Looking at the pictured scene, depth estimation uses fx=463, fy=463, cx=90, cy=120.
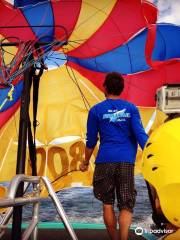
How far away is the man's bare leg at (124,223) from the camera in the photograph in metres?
2.30

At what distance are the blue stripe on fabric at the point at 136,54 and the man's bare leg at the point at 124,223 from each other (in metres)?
1.73

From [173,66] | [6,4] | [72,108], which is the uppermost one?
[6,4]

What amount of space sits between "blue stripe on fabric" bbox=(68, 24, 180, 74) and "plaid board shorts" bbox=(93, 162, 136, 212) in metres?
1.61

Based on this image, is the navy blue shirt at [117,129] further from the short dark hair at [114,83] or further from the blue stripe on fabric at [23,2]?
the blue stripe on fabric at [23,2]

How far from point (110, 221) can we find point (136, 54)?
1.90 meters

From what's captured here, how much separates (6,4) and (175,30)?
4.71 ft

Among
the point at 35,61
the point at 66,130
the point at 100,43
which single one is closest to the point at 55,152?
the point at 66,130

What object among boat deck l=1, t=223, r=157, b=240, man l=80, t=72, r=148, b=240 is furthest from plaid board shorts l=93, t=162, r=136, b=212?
boat deck l=1, t=223, r=157, b=240

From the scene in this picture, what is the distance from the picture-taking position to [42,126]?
12.7 feet

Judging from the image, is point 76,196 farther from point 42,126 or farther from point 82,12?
point 82,12

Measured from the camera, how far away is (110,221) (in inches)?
92.5

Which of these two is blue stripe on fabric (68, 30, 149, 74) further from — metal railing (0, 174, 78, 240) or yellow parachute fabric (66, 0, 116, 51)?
metal railing (0, 174, 78, 240)

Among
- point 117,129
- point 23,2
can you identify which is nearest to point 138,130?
point 117,129

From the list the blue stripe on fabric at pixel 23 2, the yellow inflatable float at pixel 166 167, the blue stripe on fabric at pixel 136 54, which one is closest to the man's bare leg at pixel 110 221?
the yellow inflatable float at pixel 166 167
